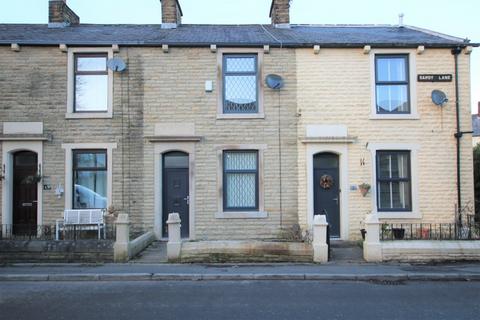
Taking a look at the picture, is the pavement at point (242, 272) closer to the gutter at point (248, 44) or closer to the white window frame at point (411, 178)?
the white window frame at point (411, 178)

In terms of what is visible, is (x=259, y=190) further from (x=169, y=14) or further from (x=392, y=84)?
(x=169, y=14)

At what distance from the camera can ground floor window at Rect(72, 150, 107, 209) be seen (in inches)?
541

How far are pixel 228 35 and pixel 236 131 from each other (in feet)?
11.7

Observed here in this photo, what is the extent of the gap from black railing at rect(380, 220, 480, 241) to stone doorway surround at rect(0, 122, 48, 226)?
406 inches

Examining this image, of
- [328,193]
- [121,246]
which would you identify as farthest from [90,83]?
[328,193]

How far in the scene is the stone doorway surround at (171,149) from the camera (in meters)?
13.5

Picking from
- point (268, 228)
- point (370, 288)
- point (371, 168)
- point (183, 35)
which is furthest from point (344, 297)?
point (183, 35)

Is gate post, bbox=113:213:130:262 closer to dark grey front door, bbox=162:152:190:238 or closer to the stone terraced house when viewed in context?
the stone terraced house

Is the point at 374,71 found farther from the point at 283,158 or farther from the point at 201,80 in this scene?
the point at 201,80

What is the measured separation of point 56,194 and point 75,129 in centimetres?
207

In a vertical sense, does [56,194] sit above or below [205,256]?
above

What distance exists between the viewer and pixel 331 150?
13.7 metres

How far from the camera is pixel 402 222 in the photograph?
44.6ft

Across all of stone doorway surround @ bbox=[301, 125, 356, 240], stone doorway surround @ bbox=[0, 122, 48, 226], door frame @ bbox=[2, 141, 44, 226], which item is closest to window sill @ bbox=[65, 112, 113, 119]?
stone doorway surround @ bbox=[0, 122, 48, 226]
